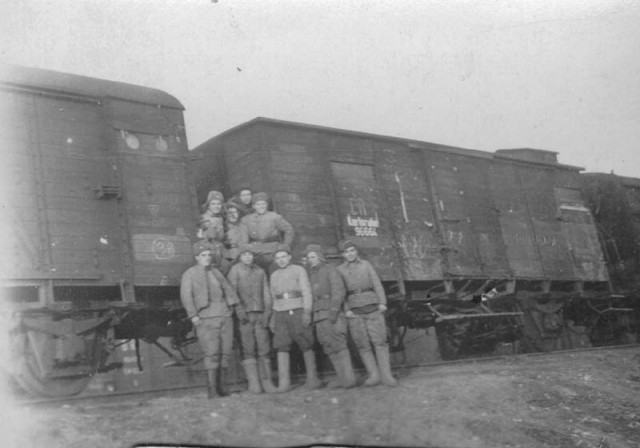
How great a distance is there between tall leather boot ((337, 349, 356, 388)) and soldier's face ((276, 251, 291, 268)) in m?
1.13

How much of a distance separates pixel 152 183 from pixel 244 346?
2.14 metres

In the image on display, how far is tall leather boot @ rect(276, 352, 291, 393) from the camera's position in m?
6.61

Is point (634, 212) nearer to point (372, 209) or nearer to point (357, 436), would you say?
point (372, 209)

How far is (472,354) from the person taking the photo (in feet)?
36.3

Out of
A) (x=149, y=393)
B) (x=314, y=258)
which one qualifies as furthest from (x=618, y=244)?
(x=149, y=393)

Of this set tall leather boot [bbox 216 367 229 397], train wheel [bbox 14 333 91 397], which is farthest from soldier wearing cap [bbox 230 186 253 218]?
train wheel [bbox 14 333 91 397]

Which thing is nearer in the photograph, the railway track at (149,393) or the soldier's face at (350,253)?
the railway track at (149,393)

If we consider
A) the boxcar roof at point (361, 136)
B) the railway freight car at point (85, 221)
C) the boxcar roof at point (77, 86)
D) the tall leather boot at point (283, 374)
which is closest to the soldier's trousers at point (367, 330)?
the tall leather boot at point (283, 374)

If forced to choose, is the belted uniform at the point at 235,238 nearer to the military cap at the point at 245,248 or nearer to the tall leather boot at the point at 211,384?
the military cap at the point at 245,248

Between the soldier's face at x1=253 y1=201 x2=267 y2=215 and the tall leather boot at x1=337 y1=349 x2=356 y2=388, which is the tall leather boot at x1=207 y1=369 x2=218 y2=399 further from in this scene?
the soldier's face at x1=253 y1=201 x2=267 y2=215

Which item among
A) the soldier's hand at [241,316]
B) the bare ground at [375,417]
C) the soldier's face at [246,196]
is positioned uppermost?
the soldier's face at [246,196]

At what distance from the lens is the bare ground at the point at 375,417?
196 inches

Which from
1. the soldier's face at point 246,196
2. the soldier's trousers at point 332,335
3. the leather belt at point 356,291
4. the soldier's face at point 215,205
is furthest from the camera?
the soldier's face at point 246,196

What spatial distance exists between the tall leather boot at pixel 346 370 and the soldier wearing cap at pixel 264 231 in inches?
51.4
